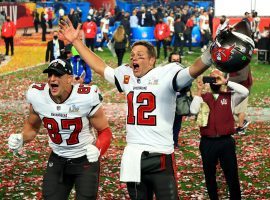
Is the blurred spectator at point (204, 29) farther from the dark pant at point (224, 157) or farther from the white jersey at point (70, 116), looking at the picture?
the white jersey at point (70, 116)

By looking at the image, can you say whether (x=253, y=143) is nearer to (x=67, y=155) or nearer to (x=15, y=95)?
(x=67, y=155)

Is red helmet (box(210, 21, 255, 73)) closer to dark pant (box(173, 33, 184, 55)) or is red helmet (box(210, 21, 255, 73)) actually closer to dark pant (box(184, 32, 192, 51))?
dark pant (box(173, 33, 184, 55))

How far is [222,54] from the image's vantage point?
5.17m

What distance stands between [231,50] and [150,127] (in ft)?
3.88

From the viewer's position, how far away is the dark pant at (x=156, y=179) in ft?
18.9

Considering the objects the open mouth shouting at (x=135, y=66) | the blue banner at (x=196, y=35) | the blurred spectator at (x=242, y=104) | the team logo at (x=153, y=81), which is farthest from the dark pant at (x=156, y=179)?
the blue banner at (x=196, y=35)

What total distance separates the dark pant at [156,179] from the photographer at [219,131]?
1.60 metres

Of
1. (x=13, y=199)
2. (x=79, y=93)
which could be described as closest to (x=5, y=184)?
(x=13, y=199)

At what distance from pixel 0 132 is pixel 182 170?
515cm

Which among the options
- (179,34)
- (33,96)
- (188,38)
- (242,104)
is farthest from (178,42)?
(33,96)

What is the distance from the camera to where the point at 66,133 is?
618 cm

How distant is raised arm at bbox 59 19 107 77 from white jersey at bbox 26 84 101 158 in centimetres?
37

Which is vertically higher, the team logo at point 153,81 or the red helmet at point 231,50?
the red helmet at point 231,50

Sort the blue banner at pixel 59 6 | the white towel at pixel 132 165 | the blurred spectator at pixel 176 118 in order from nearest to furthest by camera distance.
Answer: the white towel at pixel 132 165
the blurred spectator at pixel 176 118
the blue banner at pixel 59 6
